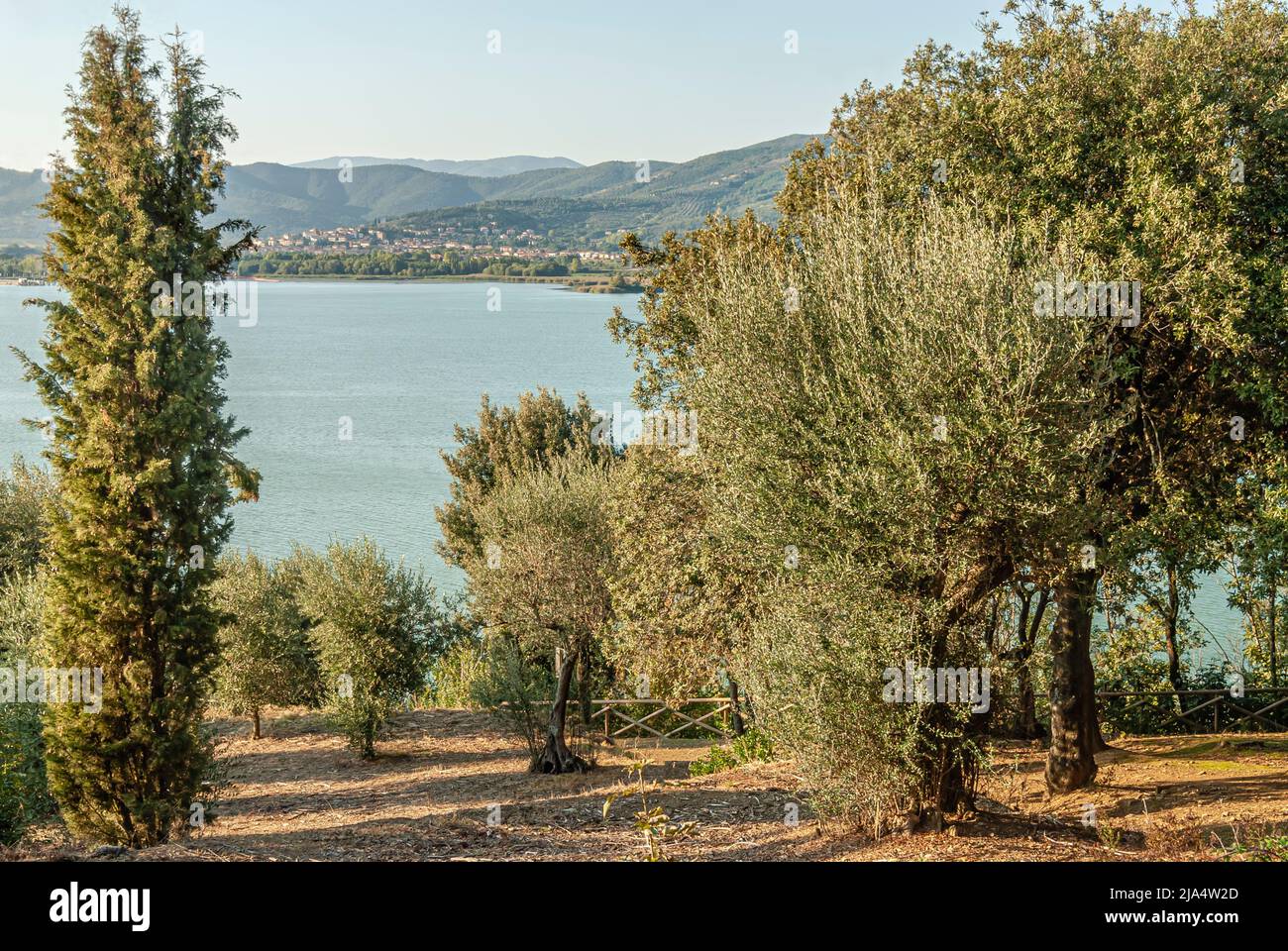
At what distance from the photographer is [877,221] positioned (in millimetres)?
14625

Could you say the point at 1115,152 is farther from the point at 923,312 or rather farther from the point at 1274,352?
the point at 923,312

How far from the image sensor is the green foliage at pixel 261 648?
95.7 feet

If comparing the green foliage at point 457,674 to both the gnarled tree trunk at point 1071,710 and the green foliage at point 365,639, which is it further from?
the gnarled tree trunk at point 1071,710

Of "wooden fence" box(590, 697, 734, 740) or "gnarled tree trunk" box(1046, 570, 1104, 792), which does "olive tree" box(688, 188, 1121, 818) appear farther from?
"wooden fence" box(590, 697, 734, 740)

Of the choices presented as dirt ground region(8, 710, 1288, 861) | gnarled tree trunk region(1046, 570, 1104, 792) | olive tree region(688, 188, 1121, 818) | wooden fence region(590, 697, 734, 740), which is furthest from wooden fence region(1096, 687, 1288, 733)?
olive tree region(688, 188, 1121, 818)

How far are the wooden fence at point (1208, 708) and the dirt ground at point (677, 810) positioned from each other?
1.46 metres

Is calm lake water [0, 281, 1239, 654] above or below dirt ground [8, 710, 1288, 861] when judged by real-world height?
above

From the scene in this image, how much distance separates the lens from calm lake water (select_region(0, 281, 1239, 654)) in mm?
70312

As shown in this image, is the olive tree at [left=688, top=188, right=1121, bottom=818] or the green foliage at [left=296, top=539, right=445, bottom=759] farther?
the green foliage at [left=296, top=539, right=445, bottom=759]

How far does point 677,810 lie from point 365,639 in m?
12.5

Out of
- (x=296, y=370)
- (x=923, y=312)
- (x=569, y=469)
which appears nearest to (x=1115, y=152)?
(x=923, y=312)

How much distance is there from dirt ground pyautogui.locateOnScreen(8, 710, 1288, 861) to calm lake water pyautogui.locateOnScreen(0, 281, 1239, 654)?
1032 inches

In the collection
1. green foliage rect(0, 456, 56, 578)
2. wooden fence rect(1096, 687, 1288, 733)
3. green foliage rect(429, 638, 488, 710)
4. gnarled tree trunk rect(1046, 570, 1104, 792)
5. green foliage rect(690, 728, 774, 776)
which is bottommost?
green foliage rect(429, 638, 488, 710)

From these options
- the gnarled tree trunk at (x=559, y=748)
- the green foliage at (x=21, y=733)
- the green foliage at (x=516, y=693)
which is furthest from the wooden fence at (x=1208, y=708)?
the green foliage at (x=21, y=733)
